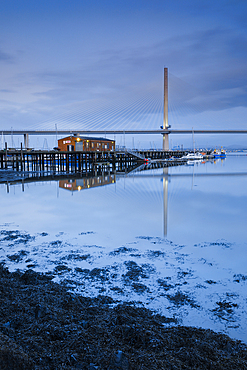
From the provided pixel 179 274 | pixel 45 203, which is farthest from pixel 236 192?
pixel 179 274

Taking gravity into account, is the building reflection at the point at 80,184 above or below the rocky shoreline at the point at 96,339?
above

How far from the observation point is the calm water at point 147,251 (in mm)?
3857

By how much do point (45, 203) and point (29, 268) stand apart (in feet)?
22.6

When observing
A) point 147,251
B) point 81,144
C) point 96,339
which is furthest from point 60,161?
point 96,339

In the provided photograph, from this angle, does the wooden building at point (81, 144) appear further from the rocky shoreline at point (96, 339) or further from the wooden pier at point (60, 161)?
the rocky shoreline at point (96, 339)

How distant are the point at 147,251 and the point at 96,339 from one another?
10.1 ft

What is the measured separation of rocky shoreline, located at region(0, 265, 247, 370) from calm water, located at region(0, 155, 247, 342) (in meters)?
0.38

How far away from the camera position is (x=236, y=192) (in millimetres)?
14953

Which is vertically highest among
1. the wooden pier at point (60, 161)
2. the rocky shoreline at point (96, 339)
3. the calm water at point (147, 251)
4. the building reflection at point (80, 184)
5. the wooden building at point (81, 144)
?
the wooden building at point (81, 144)

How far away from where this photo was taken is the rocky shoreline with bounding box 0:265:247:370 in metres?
2.49

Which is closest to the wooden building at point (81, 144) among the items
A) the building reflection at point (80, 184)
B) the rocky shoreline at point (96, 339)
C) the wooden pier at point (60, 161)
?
the wooden pier at point (60, 161)

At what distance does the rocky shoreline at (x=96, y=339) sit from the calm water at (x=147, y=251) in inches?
14.8

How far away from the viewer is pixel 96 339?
2854mm

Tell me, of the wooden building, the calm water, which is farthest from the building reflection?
the wooden building
